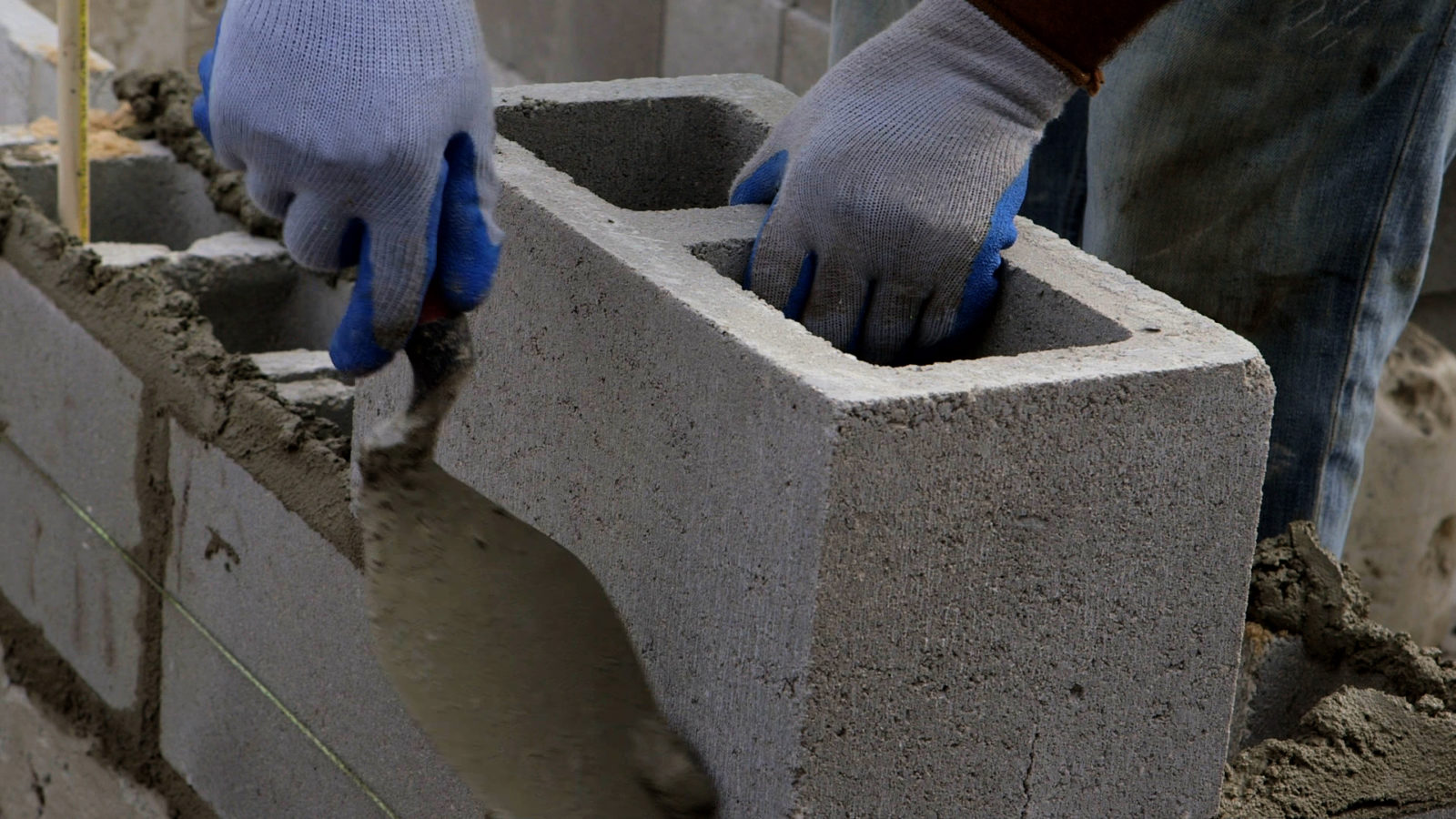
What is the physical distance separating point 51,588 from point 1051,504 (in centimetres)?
A: 235

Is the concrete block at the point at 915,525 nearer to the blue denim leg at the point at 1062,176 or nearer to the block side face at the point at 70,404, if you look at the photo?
the blue denim leg at the point at 1062,176

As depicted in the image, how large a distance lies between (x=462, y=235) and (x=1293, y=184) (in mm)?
1410

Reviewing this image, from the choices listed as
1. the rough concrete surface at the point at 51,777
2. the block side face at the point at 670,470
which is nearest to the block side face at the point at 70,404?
the rough concrete surface at the point at 51,777

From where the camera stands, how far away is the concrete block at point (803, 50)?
5.85 m

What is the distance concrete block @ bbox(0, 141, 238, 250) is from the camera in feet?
13.4

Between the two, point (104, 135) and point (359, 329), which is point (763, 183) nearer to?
point (359, 329)

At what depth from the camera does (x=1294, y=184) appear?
282 centimetres

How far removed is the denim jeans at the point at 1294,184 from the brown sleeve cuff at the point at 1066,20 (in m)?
0.54

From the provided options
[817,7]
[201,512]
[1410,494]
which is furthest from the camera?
[817,7]

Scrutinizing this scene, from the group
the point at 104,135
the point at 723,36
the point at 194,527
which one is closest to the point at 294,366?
the point at 194,527

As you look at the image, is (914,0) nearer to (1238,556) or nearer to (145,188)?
(1238,556)

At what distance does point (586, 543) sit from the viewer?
7.39 ft

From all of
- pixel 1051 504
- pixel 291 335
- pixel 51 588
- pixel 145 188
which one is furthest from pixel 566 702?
pixel 145 188

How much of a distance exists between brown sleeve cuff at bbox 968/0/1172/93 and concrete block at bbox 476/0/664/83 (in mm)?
4570
